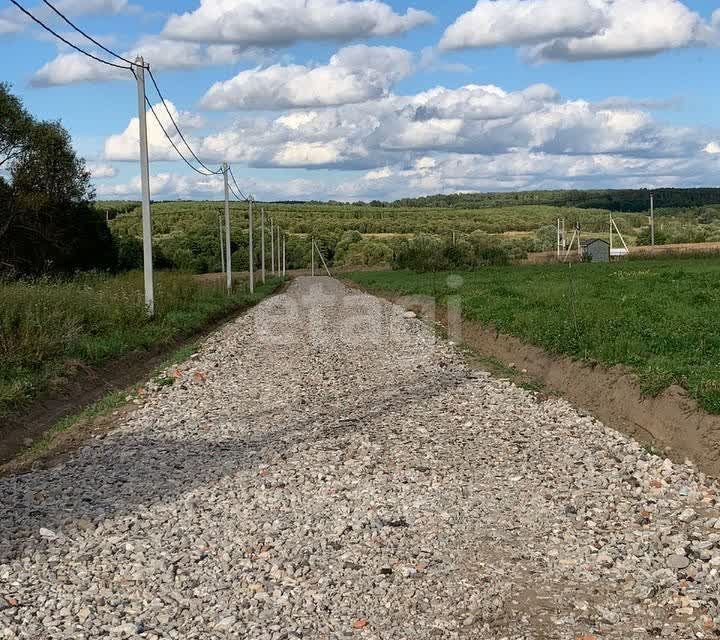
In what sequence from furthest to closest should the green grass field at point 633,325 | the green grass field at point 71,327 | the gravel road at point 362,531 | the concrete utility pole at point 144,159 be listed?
the concrete utility pole at point 144,159 < the green grass field at point 71,327 < the green grass field at point 633,325 < the gravel road at point 362,531

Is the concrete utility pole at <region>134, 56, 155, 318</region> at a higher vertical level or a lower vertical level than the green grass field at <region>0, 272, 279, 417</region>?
higher

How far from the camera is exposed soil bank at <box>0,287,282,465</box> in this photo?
10.8 metres

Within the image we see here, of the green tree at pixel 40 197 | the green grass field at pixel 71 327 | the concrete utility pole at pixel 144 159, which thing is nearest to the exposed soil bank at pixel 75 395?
the green grass field at pixel 71 327

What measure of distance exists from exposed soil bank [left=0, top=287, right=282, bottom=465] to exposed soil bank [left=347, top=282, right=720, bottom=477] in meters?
6.90

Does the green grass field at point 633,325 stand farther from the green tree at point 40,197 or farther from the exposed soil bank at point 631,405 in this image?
the green tree at point 40,197

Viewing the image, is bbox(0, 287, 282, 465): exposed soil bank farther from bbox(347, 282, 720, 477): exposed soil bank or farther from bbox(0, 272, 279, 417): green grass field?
bbox(347, 282, 720, 477): exposed soil bank

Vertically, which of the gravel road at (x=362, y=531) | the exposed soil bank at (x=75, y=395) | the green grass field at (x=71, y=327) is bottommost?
the exposed soil bank at (x=75, y=395)

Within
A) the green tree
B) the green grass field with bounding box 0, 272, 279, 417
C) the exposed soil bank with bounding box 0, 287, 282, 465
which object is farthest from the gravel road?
the green tree

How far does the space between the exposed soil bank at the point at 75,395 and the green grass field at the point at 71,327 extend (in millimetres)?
168

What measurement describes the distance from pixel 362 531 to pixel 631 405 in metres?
5.25

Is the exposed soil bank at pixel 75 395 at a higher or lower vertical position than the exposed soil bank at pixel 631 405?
lower

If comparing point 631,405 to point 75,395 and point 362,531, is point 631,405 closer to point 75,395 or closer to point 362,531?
point 362,531

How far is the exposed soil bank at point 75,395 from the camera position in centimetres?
1078

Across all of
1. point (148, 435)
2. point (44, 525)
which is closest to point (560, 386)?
point (148, 435)
